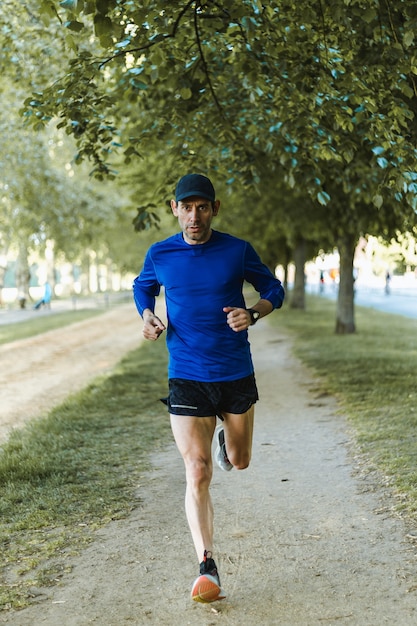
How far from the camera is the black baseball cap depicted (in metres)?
4.14

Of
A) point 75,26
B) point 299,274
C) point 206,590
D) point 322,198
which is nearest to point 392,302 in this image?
point 299,274

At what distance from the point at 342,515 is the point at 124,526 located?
1457mm

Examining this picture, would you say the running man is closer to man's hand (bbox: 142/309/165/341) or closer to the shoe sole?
man's hand (bbox: 142/309/165/341)

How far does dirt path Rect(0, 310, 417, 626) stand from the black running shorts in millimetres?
926

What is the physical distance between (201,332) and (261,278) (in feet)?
1.63

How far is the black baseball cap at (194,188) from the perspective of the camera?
13.6 feet

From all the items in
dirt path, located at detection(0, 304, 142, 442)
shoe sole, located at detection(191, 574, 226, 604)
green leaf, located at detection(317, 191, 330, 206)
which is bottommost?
dirt path, located at detection(0, 304, 142, 442)

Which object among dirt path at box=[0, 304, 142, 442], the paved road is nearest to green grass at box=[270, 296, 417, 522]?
dirt path at box=[0, 304, 142, 442]

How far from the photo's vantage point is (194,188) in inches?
163

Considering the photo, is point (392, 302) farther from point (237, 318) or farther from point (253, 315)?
point (237, 318)

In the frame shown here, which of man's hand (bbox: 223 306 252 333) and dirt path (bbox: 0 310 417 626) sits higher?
man's hand (bbox: 223 306 252 333)

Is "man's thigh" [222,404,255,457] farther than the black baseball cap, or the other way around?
"man's thigh" [222,404,255,457]

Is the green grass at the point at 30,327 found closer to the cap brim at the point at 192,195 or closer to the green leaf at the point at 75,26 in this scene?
the green leaf at the point at 75,26

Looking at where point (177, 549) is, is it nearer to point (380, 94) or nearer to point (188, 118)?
point (380, 94)
